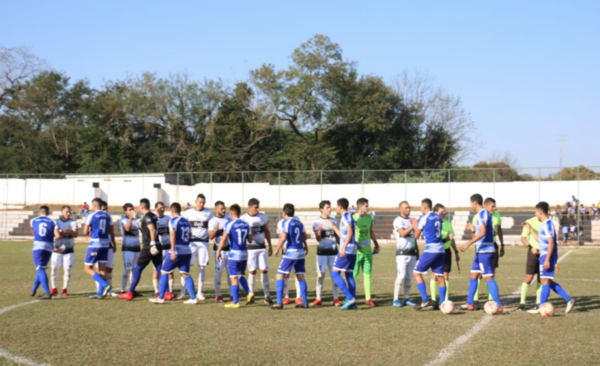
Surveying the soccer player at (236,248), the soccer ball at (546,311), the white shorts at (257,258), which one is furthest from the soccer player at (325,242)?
the soccer ball at (546,311)

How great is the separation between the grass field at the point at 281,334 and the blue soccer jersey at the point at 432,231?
1.21 metres

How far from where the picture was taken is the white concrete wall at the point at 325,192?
1382 inches

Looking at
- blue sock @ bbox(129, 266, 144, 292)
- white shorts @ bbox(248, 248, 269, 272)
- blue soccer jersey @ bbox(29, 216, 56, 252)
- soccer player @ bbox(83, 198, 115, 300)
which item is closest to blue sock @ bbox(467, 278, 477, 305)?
white shorts @ bbox(248, 248, 269, 272)

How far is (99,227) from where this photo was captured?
1292cm

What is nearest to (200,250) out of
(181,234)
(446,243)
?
(181,234)

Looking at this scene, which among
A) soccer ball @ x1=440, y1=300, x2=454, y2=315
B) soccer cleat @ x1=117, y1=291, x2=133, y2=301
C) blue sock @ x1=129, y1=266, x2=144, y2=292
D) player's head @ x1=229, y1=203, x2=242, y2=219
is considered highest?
player's head @ x1=229, y1=203, x2=242, y2=219

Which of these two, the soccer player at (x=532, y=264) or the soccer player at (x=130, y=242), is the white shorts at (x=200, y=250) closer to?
the soccer player at (x=130, y=242)

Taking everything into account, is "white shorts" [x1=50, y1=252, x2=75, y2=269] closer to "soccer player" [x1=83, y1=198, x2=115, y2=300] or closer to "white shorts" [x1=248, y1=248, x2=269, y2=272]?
"soccer player" [x1=83, y1=198, x2=115, y2=300]

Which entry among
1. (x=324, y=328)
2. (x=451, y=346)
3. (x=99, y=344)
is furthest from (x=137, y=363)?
(x=451, y=346)

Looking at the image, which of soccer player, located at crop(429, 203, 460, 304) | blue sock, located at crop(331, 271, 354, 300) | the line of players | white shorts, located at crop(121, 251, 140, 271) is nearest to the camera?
the line of players

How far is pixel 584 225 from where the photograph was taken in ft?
94.8

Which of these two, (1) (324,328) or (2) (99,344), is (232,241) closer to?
(1) (324,328)

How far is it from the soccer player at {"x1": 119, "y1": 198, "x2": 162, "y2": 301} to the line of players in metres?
0.02

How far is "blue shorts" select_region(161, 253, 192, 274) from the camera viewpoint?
12281 millimetres
